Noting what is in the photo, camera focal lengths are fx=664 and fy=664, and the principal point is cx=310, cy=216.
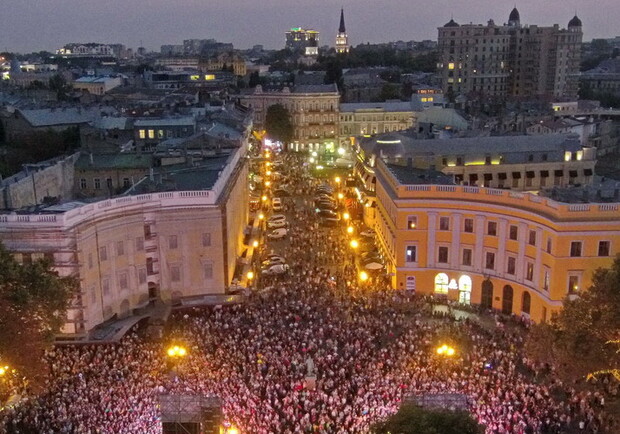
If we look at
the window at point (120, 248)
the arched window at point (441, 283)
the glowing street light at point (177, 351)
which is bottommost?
the arched window at point (441, 283)

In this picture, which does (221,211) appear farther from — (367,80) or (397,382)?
(367,80)

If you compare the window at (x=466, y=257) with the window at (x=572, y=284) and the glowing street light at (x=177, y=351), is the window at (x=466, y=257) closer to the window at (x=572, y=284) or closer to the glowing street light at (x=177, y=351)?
the window at (x=572, y=284)

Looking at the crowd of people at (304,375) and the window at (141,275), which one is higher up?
the window at (141,275)

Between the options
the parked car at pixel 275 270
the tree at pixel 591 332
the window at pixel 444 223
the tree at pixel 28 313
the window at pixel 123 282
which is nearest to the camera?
the tree at pixel 591 332

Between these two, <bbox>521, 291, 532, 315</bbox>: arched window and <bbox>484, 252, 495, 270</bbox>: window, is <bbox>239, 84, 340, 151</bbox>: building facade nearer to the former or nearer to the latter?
<bbox>484, 252, 495, 270</bbox>: window

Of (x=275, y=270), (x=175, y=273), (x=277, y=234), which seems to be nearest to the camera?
(x=175, y=273)

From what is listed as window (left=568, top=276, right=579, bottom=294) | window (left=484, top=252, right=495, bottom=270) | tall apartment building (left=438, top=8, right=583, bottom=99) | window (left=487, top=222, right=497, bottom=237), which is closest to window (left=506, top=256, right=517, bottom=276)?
window (left=484, top=252, right=495, bottom=270)

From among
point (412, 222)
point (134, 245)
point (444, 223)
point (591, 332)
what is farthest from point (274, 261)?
point (591, 332)

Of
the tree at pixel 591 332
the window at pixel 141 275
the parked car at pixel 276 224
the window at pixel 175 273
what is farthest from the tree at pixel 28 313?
the parked car at pixel 276 224

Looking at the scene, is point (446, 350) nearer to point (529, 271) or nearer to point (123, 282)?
point (529, 271)
